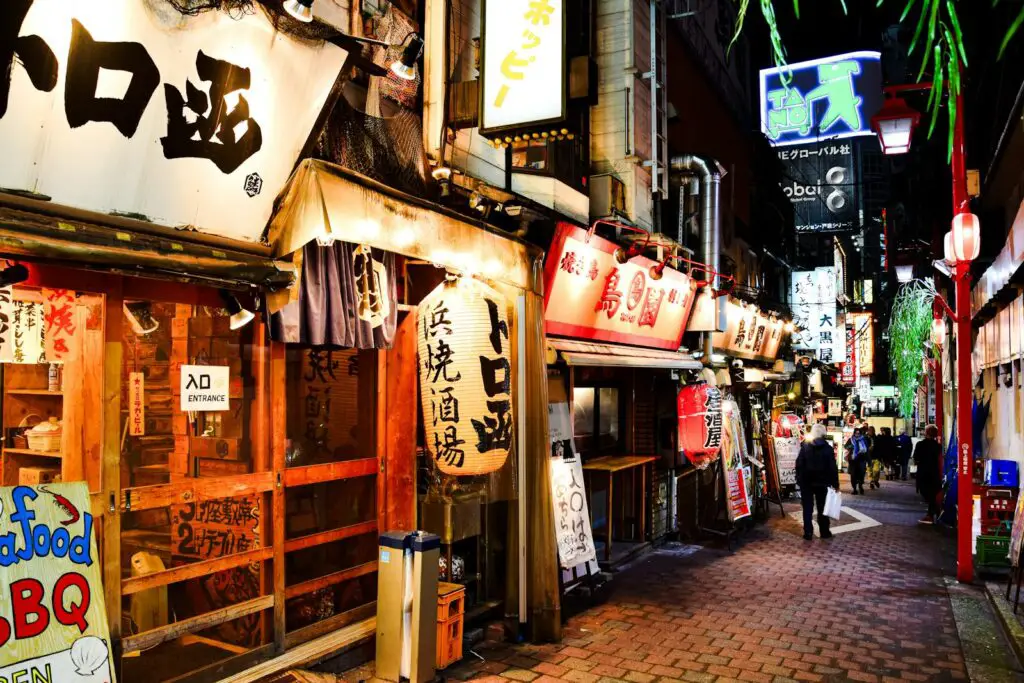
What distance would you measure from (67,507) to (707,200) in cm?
1670

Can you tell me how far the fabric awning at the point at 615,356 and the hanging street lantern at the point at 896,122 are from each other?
636cm

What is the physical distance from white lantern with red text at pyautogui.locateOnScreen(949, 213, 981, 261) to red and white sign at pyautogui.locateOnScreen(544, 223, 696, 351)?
559 cm

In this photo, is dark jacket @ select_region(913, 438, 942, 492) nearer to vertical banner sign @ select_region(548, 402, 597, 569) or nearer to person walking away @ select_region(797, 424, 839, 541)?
person walking away @ select_region(797, 424, 839, 541)

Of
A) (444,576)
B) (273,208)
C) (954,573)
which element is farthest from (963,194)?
(273,208)

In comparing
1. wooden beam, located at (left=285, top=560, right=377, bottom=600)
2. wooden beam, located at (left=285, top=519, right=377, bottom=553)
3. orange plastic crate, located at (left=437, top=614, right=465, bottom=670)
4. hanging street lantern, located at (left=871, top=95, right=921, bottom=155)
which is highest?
hanging street lantern, located at (left=871, top=95, right=921, bottom=155)

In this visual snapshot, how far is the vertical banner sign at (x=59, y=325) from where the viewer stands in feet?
18.5

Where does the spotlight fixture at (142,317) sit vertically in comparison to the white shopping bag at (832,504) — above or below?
above

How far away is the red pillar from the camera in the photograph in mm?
12336

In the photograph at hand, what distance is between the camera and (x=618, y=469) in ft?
43.4

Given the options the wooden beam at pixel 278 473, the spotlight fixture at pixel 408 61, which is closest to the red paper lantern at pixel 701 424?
the spotlight fixture at pixel 408 61

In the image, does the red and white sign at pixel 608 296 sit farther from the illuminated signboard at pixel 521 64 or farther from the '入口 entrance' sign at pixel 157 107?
the '入口 entrance' sign at pixel 157 107

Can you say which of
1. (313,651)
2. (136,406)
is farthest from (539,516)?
(136,406)

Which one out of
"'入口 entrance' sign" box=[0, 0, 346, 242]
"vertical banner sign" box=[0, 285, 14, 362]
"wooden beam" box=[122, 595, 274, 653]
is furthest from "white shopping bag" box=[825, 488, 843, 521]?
"vertical banner sign" box=[0, 285, 14, 362]

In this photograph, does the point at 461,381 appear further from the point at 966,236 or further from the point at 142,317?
the point at 966,236
